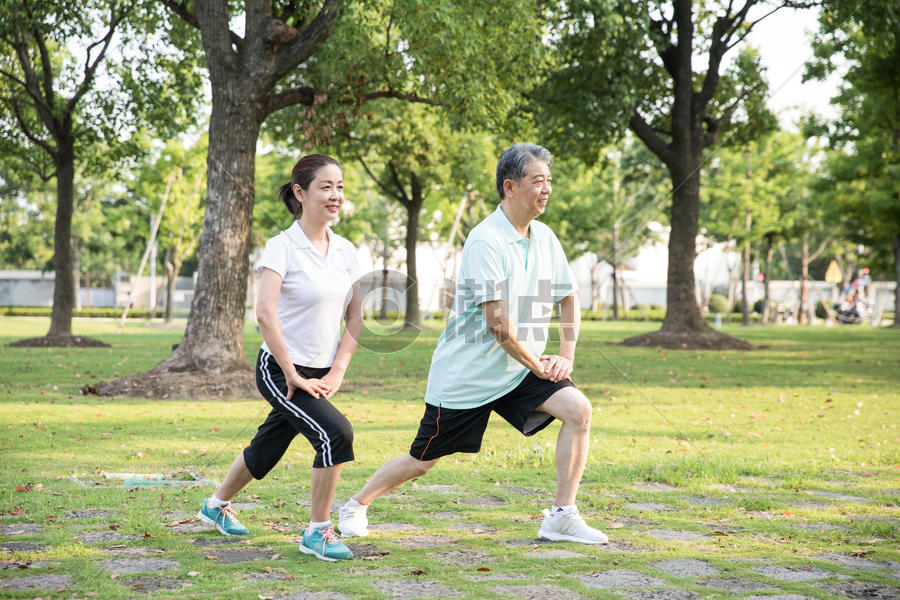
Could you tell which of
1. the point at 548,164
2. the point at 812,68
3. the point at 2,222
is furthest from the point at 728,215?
the point at 2,222

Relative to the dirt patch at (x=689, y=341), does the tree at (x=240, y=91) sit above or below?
above

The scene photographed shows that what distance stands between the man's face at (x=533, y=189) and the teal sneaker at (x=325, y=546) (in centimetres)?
186

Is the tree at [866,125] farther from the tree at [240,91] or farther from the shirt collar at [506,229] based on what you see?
the shirt collar at [506,229]

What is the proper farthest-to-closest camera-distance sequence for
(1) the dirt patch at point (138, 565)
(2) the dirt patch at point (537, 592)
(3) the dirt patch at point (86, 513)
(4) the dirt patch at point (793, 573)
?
1. (3) the dirt patch at point (86, 513)
2. (1) the dirt patch at point (138, 565)
3. (4) the dirt patch at point (793, 573)
4. (2) the dirt patch at point (537, 592)

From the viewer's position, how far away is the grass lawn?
3.84 metres

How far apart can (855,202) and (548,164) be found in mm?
27758

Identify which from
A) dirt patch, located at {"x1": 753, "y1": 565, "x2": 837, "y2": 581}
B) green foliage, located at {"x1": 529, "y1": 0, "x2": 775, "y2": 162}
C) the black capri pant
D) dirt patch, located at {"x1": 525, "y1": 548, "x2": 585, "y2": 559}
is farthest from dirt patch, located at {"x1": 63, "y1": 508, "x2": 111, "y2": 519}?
green foliage, located at {"x1": 529, "y1": 0, "x2": 775, "y2": 162}

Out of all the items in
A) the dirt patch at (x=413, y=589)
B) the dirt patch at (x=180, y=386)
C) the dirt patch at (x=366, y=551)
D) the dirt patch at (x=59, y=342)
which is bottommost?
the dirt patch at (x=59, y=342)

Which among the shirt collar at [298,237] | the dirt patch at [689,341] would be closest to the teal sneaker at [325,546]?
the shirt collar at [298,237]

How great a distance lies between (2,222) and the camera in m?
59.5

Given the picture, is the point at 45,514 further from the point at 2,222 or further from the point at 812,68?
the point at 2,222

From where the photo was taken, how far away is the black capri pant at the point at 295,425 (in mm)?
4137

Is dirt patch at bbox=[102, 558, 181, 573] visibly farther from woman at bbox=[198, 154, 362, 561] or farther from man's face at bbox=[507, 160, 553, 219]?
man's face at bbox=[507, 160, 553, 219]

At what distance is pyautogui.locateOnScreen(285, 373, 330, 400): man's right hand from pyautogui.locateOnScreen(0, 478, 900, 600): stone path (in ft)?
2.58
